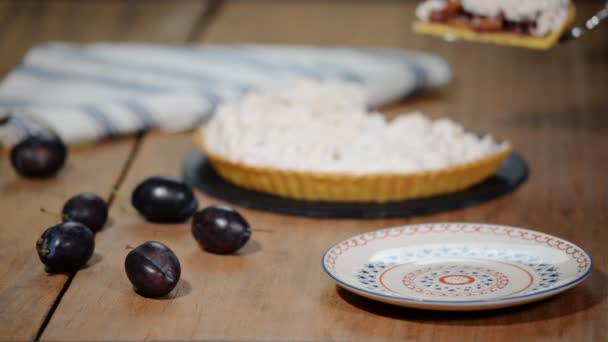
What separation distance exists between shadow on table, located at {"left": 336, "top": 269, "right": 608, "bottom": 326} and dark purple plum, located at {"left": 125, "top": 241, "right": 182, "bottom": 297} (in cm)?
20

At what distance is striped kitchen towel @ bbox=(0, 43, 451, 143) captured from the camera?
6.32ft

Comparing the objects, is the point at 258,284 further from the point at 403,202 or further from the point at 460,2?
the point at 460,2

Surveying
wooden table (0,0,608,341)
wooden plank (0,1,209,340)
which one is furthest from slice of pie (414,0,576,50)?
wooden plank (0,1,209,340)

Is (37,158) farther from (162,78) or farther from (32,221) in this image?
(162,78)

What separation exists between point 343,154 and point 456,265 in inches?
13.7

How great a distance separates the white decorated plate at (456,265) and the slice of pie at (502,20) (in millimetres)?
385

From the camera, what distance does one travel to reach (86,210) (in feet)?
4.42

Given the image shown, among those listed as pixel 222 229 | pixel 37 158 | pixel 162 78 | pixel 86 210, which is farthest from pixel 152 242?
pixel 162 78

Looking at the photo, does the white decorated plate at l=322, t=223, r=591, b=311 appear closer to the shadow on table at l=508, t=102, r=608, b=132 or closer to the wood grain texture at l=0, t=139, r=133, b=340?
the wood grain texture at l=0, t=139, r=133, b=340

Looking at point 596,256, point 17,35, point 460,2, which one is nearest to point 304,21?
point 17,35

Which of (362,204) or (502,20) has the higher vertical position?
(502,20)

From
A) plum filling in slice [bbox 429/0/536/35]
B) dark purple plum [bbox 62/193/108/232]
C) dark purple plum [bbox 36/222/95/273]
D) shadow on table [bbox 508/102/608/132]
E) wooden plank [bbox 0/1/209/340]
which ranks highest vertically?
plum filling in slice [bbox 429/0/536/35]

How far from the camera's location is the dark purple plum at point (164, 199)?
4.54 feet

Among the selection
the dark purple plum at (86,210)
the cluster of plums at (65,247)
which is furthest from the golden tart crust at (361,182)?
the cluster of plums at (65,247)
